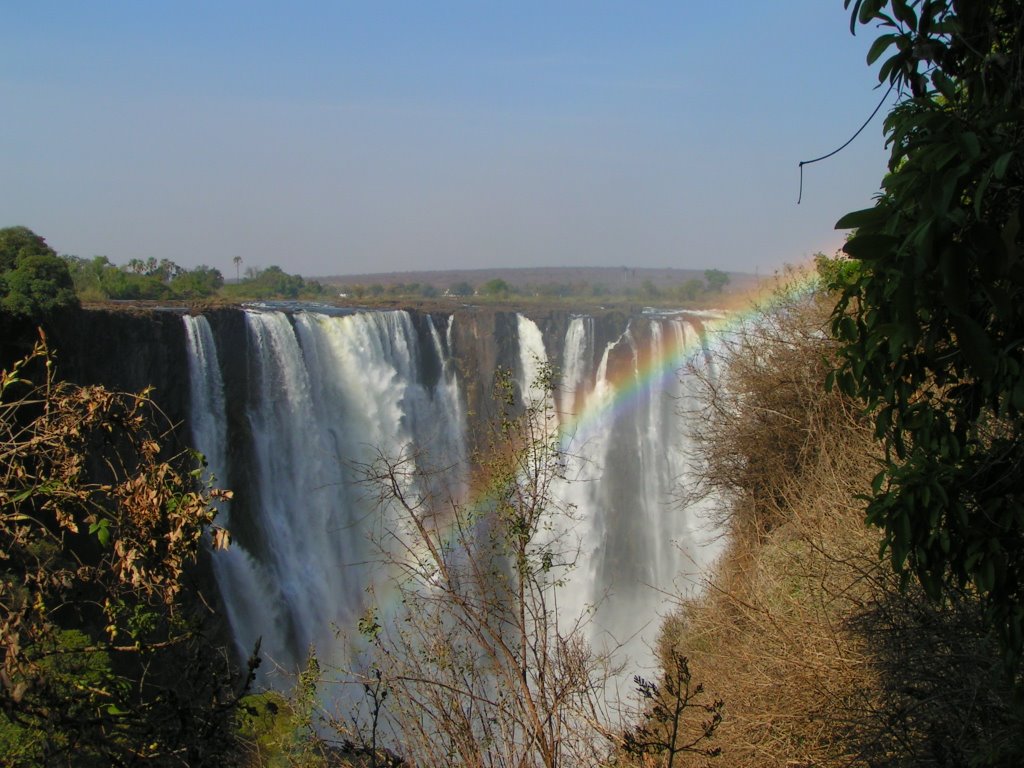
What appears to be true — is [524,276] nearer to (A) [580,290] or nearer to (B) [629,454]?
(A) [580,290]

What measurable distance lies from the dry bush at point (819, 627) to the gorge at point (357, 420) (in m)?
2.49

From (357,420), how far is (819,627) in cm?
1505

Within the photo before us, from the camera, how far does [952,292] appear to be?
6.26ft

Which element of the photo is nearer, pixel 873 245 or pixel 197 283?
pixel 873 245

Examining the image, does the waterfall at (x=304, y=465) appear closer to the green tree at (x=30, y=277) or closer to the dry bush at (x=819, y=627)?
the green tree at (x=30, y=277)

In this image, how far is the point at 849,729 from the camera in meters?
5.29

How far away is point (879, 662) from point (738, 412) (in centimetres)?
657

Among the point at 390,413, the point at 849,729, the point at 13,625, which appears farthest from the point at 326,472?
the point at 13,625

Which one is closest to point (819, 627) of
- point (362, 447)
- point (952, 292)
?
point (952, 292)

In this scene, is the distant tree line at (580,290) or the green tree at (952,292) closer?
the green tree at (952,292)

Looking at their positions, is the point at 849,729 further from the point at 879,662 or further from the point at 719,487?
the point at 719,487

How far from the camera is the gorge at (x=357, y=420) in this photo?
1670 cm

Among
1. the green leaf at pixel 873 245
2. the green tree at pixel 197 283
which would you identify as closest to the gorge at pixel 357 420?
the green tree at pixel 197 283

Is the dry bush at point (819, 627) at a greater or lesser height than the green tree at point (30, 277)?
lesser
